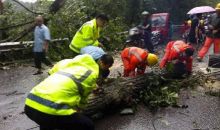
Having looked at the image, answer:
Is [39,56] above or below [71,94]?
below

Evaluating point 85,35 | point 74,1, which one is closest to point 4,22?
point 74,1

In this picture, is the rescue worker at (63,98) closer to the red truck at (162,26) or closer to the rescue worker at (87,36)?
the rescue worker at (87,36)

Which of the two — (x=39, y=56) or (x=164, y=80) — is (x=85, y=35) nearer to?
(x=164, y=80)

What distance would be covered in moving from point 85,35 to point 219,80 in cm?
329

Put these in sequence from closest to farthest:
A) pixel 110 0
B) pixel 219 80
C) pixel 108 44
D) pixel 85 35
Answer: pixel 85 35, pixel 219 80, pixel 108 44, pixel 110 0

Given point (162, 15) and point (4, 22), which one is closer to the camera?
point (4, 22)

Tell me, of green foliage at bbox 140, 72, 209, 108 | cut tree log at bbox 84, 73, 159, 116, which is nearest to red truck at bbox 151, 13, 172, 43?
green foliage at bbox 140, 72, 209, 108

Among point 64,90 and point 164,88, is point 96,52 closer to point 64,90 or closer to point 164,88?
point 164,88

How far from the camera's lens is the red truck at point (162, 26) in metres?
18.4

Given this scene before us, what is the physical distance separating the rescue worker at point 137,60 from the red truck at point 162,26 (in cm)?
1044

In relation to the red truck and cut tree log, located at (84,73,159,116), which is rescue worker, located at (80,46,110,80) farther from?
the red truck

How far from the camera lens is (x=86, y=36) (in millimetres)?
8008

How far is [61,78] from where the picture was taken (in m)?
4.22

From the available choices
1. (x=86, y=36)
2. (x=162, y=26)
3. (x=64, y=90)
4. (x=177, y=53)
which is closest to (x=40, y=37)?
(x=86, y=36)
